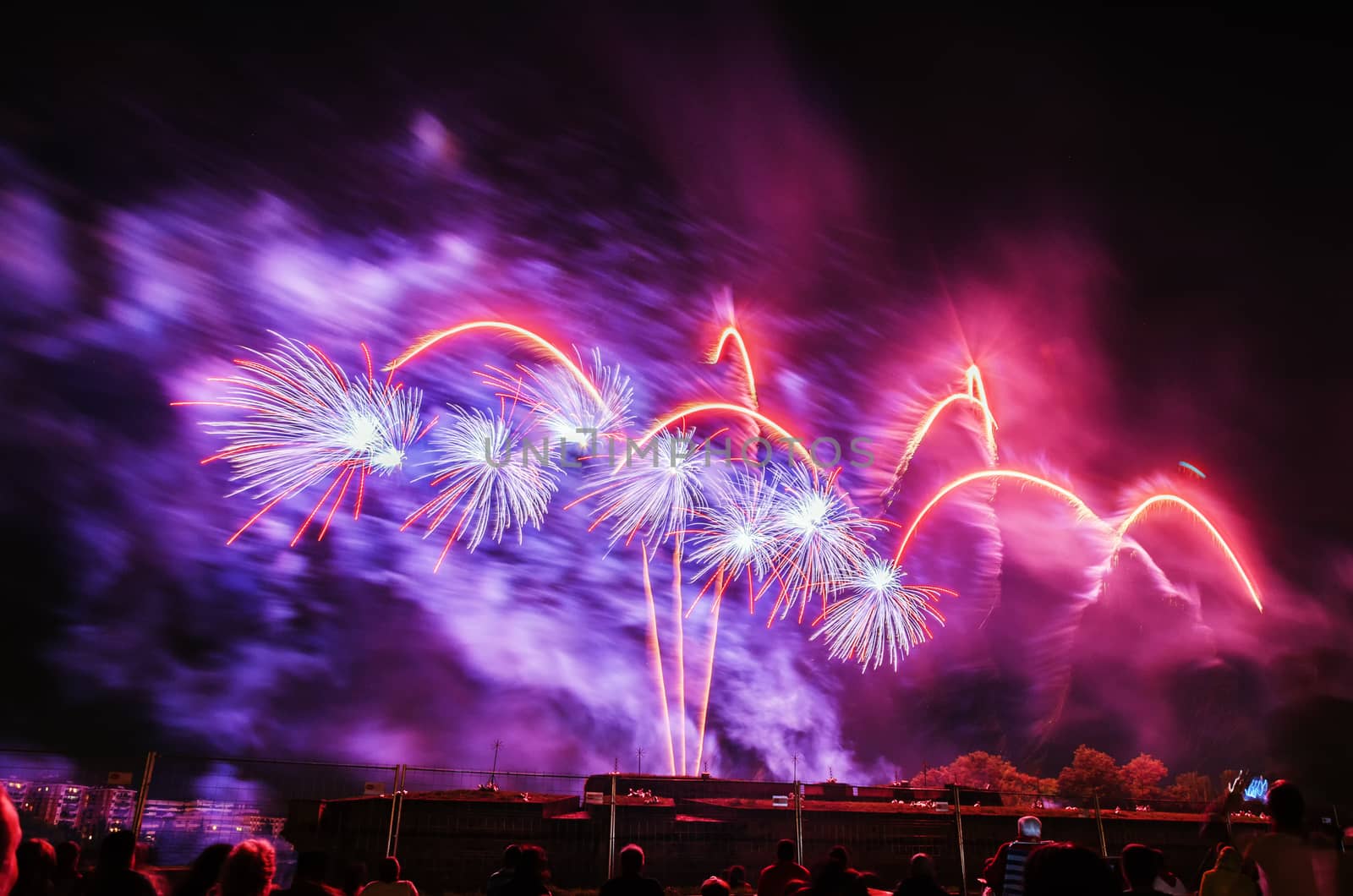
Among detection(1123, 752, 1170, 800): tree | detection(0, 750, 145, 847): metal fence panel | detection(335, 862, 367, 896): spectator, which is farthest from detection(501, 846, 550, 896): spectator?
detection(1123, 752, 1170, 800): tree

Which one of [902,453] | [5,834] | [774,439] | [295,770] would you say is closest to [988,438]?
[902,453]

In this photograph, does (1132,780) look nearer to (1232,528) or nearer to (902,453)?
(1232,528)

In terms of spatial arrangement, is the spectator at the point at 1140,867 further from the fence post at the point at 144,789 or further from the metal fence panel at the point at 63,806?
the metal fence panel at the point at 63,806

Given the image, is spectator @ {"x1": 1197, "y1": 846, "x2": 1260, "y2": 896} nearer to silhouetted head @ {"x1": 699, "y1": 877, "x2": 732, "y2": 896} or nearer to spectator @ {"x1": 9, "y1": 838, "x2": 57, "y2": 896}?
silhouetted head @ {"x1": 699, "y1": 877, "x2": 732, "y2": 896}

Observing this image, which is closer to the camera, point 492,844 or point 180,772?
point 180,772

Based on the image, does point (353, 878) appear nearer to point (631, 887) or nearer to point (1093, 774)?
point (631, 887)

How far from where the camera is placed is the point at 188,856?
18.2m

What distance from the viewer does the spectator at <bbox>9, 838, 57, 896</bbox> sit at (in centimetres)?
640

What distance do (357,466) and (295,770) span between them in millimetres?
21005

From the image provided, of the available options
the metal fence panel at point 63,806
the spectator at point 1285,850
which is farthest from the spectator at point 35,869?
the metal fence panel at point 63,806

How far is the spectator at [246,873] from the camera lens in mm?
4621

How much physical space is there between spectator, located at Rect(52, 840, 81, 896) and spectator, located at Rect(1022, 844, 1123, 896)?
7.76 m

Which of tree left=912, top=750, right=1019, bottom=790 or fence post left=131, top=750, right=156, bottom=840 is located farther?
tree left=912, top=750, right=1019, bottom=790

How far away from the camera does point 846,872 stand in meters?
6.53
